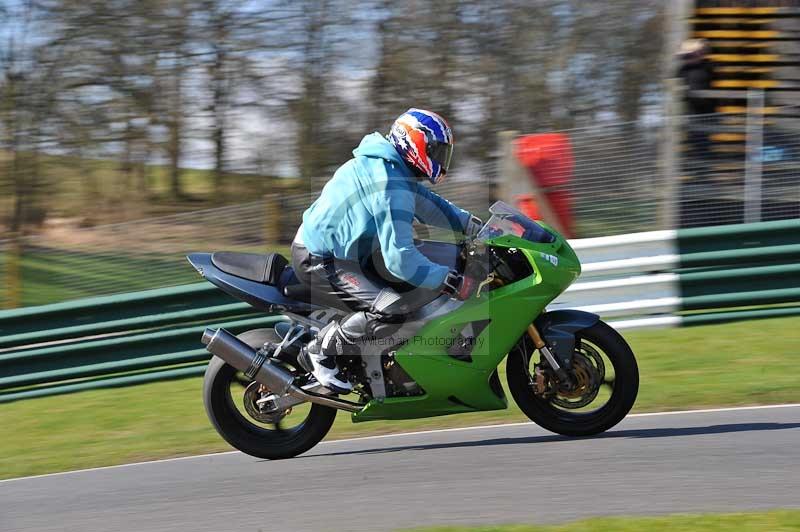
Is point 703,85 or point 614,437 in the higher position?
point 703,85

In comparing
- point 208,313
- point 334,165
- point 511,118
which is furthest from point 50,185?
point 208,313

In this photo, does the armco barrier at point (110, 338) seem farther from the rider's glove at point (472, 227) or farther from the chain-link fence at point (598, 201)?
the rider's glove at point (472, 227)

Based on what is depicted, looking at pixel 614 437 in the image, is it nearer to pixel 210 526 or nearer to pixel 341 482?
pixel 341 482

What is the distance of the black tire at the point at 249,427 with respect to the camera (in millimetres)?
6047

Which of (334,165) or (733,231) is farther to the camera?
(334,165)

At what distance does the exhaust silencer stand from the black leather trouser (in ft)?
1.23

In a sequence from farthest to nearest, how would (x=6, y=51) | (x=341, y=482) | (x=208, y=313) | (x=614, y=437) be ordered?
(x=6, y=51), (x=208, y=313), (x=614, y=437), (x=341, y=482)

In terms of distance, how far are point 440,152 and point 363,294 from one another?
2.78 feet

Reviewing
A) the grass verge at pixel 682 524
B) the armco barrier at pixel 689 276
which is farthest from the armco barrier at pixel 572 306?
the grass verge at pixel 682 524

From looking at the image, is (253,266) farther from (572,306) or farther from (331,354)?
(572,306)

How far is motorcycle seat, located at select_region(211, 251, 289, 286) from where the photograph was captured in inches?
235

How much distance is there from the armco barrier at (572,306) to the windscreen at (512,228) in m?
3.41

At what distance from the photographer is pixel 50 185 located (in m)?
17.7

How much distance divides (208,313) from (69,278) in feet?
5.63
